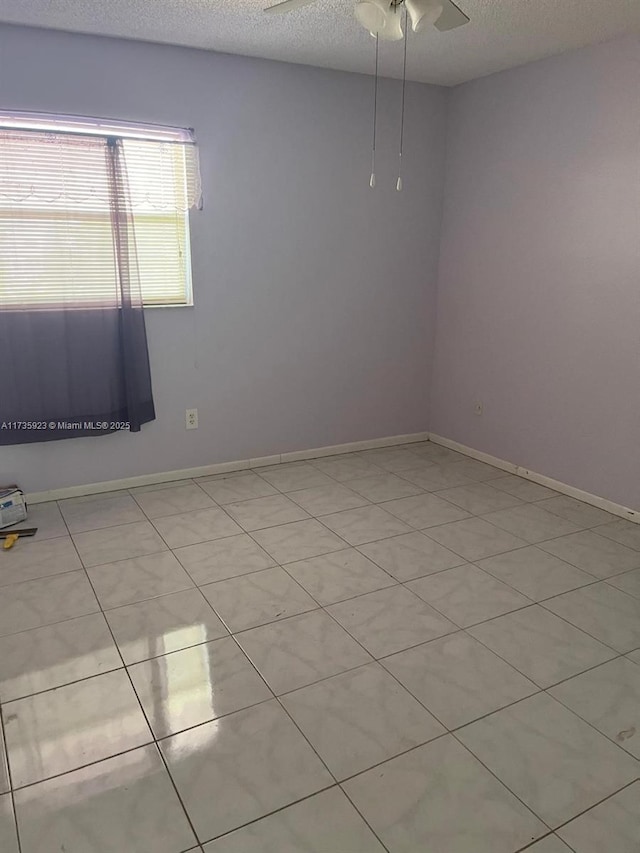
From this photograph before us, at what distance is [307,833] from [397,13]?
243 centimetres

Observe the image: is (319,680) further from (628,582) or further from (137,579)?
(628,582)

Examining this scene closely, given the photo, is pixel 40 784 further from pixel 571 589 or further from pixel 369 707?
pixel 571 589

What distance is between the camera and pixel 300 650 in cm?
221

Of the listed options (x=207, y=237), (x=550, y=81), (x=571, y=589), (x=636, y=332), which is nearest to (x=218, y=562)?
(x=571, y=589)

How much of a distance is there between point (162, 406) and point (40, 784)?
89.7 inches

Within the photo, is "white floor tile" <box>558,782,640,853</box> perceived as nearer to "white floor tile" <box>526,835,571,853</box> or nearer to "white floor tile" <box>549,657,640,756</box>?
"white floor tile" <box>526,835,571,853</box>

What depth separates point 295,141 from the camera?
145 inches

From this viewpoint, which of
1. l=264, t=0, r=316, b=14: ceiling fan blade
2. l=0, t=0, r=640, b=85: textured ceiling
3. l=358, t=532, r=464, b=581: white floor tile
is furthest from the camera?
l=358, t=532, r=464, b=581: white floor tile

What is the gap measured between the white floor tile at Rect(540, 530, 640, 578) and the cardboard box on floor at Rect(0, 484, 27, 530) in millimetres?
2559

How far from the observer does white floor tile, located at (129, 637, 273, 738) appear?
1904mm

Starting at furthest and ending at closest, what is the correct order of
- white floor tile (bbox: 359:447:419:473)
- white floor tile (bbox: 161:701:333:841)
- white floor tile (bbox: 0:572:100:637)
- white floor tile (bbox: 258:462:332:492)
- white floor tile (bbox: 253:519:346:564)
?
white floor tile (bbox: 359:447:419:473)
white floor tile (bbox: 258:462:332:492)
white floor tile (bbox: 253:519:346:564)
white floor tile (bbox: 0:572:100:637)
white floor tile (bbox: 161:701:333:841)

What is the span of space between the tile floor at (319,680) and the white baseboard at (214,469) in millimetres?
145

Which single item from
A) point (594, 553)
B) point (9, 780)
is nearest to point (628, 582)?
point (594, 553)

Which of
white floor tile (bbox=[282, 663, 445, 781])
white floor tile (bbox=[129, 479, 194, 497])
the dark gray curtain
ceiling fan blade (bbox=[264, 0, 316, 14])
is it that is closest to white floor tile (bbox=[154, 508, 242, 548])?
white floor tile (bbox=[129, 479, 194, 497])
